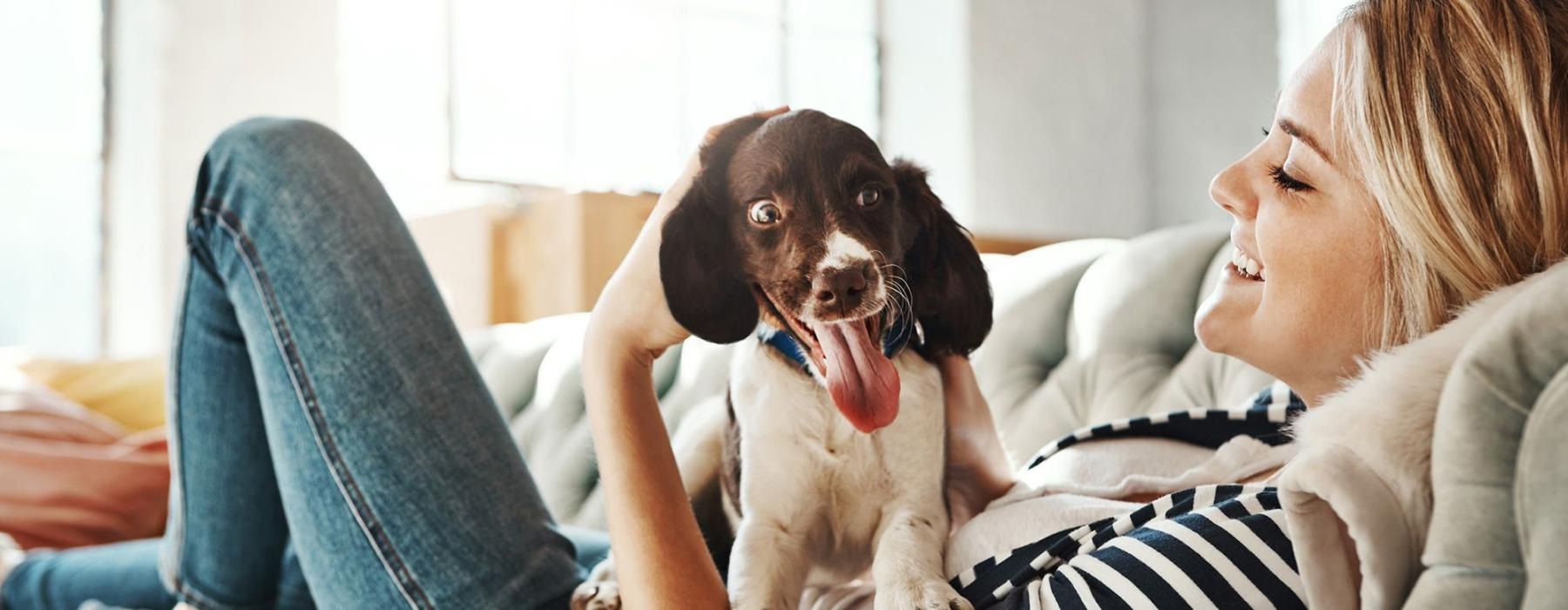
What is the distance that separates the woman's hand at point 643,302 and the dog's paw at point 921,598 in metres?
0.23

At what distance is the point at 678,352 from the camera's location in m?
1.65

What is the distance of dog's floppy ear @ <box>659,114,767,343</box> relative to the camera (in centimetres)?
72

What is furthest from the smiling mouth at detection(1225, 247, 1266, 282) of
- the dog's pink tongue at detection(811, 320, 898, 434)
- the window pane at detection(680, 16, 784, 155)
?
the window pane at detection(680, 16, 784, 155)

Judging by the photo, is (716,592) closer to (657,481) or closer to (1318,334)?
(657,481)

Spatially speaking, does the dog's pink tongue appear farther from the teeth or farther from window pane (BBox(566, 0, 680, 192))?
window pane (BBox(566, 0, 680, 192))

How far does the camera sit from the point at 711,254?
0.72 meters

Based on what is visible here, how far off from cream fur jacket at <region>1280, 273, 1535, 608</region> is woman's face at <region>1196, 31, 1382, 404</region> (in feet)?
0.76

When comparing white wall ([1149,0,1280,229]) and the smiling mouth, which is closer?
the smiling mouth

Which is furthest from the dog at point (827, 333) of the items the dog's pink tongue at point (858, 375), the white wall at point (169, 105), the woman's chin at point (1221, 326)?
the white wall at point (169, 105)

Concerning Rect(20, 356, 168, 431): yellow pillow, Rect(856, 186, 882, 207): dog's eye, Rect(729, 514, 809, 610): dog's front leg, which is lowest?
Rect(20, 356, 168, 431): yellow pillow

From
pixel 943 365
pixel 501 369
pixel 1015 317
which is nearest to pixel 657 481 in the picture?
pixel 943 365

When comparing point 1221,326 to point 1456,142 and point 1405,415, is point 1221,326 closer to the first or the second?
point 1456,142

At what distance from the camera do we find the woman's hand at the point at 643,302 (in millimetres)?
763

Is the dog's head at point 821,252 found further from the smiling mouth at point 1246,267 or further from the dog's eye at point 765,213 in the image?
the smiling mouth at point 1246,267
